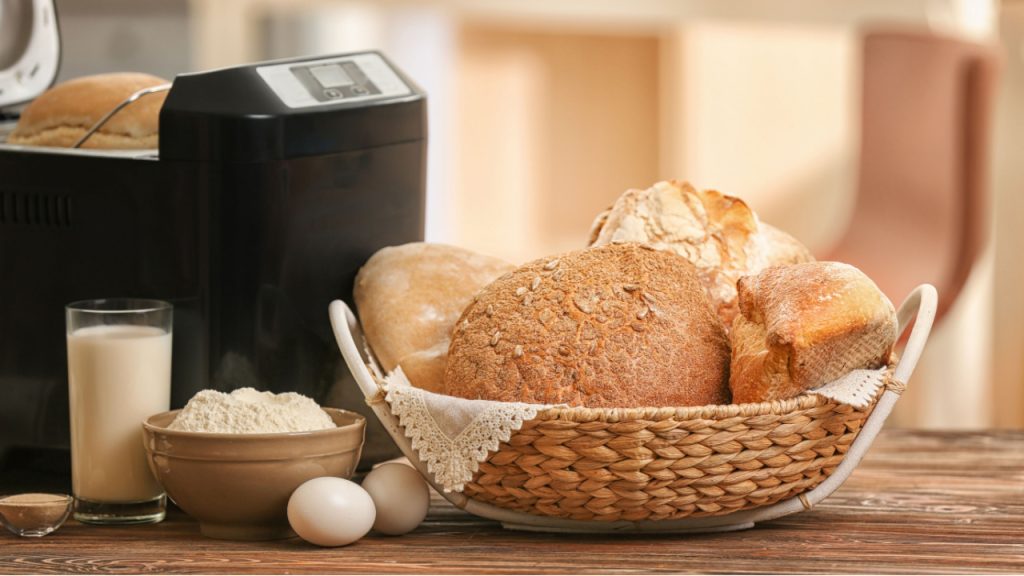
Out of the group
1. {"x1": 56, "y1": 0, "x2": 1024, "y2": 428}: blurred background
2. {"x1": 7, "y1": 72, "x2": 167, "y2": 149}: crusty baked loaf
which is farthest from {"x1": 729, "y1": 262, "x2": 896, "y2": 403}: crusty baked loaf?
{"x1": 56, "y1": 0, "x2": 1024, "y2": 428}: blurred background

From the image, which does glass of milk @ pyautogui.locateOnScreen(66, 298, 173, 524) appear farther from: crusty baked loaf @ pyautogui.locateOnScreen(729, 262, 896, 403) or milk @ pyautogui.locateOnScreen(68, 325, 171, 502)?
crusty baked loaf @ pyautogui.locateOnScreen(729, 262, 896, 403)

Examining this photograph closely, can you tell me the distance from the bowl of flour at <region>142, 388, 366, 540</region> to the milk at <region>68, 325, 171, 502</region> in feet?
0.15

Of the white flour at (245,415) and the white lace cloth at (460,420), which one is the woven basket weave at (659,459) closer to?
the white lace cloth at (460,420)

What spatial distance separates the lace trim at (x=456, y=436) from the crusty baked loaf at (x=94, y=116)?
0.33 meters

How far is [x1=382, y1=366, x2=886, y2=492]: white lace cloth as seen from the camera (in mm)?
844

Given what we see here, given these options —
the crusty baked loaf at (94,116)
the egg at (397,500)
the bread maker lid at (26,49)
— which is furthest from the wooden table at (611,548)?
the bread maker lid at (26,49)

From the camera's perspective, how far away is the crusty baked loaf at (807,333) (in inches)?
33.7

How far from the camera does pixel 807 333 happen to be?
0.85 meters

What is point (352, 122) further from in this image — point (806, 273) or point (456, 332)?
point (806, 273)

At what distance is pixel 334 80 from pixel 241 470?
0.39 metres

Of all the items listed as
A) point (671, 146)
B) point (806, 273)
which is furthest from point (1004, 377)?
point (806, 273)

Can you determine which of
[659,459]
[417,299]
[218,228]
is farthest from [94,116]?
[659,459]

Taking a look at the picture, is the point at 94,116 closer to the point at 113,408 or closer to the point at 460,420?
the point at 113,408

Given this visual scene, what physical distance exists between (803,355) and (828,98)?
3094 millimetres
